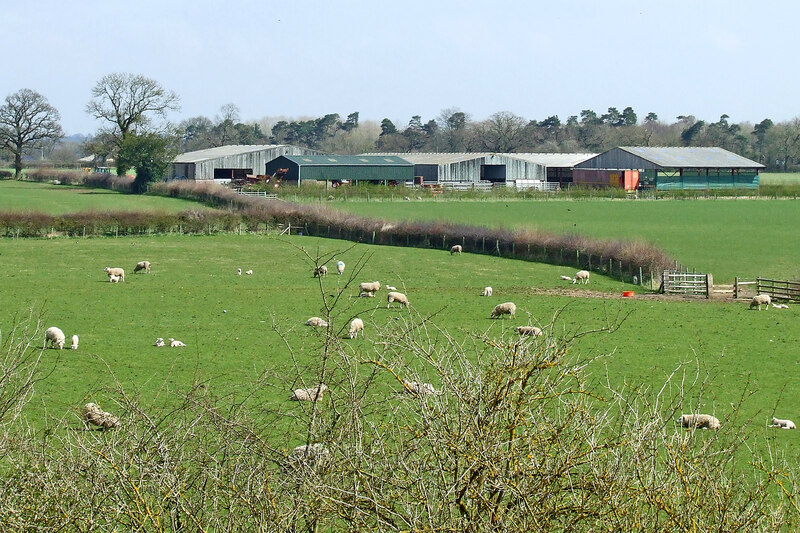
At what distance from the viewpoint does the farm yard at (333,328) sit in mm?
10836

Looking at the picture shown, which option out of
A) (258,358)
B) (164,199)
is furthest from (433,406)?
(164,199)

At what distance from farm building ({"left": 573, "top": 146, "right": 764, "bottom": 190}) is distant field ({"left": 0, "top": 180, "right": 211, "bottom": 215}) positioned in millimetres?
52274

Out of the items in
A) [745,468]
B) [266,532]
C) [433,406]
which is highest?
[433,406]

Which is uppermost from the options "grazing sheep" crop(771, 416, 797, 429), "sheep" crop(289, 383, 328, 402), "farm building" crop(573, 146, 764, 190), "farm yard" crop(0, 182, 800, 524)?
"farm building" crop(573, 146, 764, 190)

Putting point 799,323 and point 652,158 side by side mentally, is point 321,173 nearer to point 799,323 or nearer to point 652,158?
point 652,158

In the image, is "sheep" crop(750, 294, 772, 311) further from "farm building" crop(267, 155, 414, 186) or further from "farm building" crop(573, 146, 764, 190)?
"farm building" crop(573, 146, 764, 190)

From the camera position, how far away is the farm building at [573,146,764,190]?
386 ft

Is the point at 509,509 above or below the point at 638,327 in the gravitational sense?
above

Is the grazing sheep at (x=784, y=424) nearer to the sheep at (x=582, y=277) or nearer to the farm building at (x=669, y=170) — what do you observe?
the sheep at (x=582, y=277)

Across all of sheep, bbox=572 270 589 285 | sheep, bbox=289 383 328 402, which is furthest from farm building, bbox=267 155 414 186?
sheep, bbox=289 383 328 402

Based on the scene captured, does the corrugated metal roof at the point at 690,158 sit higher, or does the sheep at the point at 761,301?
the corrugated metal roof at the point at 690,158

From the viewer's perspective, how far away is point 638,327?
106ft

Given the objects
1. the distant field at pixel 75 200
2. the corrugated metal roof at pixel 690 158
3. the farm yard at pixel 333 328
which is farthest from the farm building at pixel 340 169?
the farm yard at pixel 333 328

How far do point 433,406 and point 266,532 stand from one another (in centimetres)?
157
